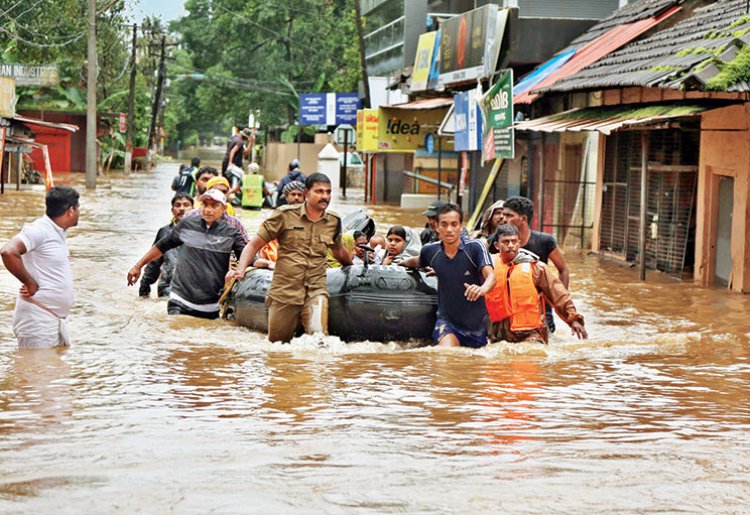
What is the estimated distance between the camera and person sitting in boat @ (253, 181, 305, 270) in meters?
12.3

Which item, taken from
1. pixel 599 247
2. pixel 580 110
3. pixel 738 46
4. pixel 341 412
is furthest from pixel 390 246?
pixel 599 247

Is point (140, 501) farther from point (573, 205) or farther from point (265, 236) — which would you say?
point (573, 205)

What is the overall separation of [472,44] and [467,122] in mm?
2292

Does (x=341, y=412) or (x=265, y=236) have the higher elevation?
(x=265, y=236)

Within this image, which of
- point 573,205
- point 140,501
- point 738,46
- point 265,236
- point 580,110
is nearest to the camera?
point 140,501

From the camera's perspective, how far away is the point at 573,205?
24516 mm

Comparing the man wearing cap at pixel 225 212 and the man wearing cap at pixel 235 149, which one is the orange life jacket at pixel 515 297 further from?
the man wearing cap at pixel 235 149

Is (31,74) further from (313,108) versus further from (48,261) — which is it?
(48,261)

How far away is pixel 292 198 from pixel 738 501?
7963 mm

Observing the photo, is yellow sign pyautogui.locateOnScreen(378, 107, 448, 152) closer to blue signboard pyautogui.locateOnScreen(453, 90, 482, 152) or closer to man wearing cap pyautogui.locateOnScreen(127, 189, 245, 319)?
blue signboard pyautogui.locateOnScreen(453, 90, 482, 152)

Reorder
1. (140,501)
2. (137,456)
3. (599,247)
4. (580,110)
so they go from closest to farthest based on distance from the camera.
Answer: (140,501) < (137,456) < (580,110) < (599,247)

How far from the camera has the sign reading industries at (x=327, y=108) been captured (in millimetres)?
54656

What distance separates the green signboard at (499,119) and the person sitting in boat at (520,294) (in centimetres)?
1159

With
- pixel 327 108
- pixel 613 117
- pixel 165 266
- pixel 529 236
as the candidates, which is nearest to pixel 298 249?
pixel 529 236
